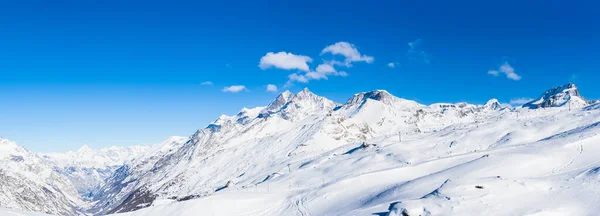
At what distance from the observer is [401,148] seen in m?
109

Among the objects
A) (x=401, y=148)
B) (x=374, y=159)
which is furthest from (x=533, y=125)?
(x=374, y=159)

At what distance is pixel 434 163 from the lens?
66.7 meters

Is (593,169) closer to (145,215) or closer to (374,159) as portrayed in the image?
(145,215)

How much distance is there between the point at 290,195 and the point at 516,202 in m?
34.1

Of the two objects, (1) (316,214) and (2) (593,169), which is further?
(1) (316,214)

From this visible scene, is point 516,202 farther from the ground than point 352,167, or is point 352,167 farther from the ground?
point 352,167

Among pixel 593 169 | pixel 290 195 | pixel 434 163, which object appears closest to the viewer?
pixel 593 169

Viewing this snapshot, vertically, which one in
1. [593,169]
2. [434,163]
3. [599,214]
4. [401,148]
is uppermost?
[401,148]

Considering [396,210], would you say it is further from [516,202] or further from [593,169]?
[593,169]

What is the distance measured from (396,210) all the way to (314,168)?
82.9 metres

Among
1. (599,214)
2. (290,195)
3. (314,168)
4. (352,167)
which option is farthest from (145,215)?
(314,168)

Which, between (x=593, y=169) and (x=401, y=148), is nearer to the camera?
(x=593, y=169)

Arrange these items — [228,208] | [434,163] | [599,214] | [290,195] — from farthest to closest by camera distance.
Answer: [434,163], [290,195], [228,208], [599,214]

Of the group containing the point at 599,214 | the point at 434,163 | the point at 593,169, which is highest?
the point at 434,163
